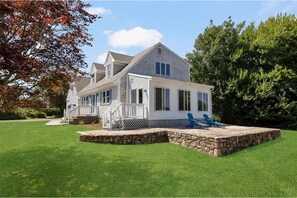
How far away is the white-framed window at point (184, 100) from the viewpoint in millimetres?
15820

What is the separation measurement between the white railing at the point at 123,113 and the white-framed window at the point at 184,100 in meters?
3.14

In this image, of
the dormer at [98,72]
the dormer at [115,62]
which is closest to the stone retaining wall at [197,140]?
the dormer at [115,62]

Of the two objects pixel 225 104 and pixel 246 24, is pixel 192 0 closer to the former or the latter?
pixel 225 104

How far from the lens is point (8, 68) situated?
15.8 ft

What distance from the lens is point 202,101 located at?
17812 millimetres

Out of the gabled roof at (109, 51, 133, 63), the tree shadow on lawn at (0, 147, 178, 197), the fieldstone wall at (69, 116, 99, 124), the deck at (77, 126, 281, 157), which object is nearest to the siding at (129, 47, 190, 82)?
the gabled roof at (109, 51, 133, 63)

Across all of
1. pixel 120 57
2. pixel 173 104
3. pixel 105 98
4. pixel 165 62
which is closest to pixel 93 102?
pixel 105 98

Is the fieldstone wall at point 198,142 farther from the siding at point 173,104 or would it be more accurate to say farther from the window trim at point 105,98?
the window trim at point 105,98

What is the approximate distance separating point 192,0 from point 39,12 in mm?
8454

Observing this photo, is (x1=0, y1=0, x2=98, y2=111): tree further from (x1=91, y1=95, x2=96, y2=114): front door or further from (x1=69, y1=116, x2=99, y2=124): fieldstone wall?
(x1=91, y1=95, x2=96, y2=114): front door

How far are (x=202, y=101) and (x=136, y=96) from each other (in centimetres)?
612

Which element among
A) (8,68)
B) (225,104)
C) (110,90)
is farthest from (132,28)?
(225,104)

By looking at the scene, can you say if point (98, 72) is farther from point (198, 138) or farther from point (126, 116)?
point (198, 138)

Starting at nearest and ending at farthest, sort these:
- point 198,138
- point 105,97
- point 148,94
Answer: point 198,138
point 148,94
point 105,97
